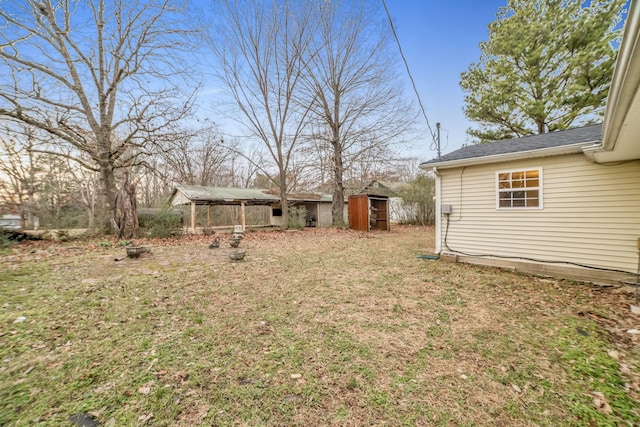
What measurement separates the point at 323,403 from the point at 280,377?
0.46 meters

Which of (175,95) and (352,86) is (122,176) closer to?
(175,95)

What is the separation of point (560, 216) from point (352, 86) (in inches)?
483

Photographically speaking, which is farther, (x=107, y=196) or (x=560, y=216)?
(x=107, y=196)

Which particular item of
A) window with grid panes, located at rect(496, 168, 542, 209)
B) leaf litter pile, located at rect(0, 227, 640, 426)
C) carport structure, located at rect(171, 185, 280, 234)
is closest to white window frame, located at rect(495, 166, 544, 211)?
window with grid panes, located at rect(496, 168, 542, 209)

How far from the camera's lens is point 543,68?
11.4m

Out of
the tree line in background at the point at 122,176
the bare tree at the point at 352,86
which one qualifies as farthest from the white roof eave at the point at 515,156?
the tree line in background at the point at 122,176

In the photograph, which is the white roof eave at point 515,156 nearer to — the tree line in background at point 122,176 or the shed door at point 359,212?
the shed door at point 359,212

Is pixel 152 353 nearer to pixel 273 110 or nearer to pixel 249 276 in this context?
pixel 249 276

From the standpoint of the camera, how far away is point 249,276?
16.9 feet

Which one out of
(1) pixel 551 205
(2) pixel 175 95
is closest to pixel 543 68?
(1) pixel 551 205

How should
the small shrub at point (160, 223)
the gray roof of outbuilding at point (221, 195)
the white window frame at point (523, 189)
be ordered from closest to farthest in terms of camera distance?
the white window frame at point (523, 189) → the small shrub at point (160, 223) → the gray roof of outbuilding at point (221, 195)

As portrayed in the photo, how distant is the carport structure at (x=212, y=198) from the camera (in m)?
13.0

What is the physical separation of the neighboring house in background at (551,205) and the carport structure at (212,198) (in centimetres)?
1074

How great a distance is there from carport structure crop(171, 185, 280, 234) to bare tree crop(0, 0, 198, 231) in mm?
3129
